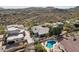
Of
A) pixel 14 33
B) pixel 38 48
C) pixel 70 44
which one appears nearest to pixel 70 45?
pixel 70 44

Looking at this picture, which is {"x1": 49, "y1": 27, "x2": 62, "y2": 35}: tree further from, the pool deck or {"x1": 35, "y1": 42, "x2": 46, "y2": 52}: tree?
{"x1": 35, "y1": 42, "x2": 46, "y2": 52}: tree

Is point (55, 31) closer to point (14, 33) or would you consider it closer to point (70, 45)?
point (70, 45)

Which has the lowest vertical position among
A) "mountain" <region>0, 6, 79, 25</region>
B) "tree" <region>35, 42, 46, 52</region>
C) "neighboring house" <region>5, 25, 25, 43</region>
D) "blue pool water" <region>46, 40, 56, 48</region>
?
"tree" <region>35, 42, 46, 52</region>

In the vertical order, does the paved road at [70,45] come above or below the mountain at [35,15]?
below

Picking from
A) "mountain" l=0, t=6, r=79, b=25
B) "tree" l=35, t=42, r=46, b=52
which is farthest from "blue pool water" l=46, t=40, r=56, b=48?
"mountain" l=0, t=6, r=79, b=25

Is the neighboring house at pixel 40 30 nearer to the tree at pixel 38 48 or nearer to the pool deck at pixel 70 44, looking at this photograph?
the tree at pixel 38 48

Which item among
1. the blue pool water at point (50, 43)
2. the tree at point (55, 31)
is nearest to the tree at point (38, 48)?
the blue pool water at point (50, 43)

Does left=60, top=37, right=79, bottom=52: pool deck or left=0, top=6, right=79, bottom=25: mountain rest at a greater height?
left=0, top=6, right=79, bottom=25: mountain

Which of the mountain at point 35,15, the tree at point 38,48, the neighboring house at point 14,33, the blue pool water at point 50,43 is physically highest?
the mountain at point 35,15
